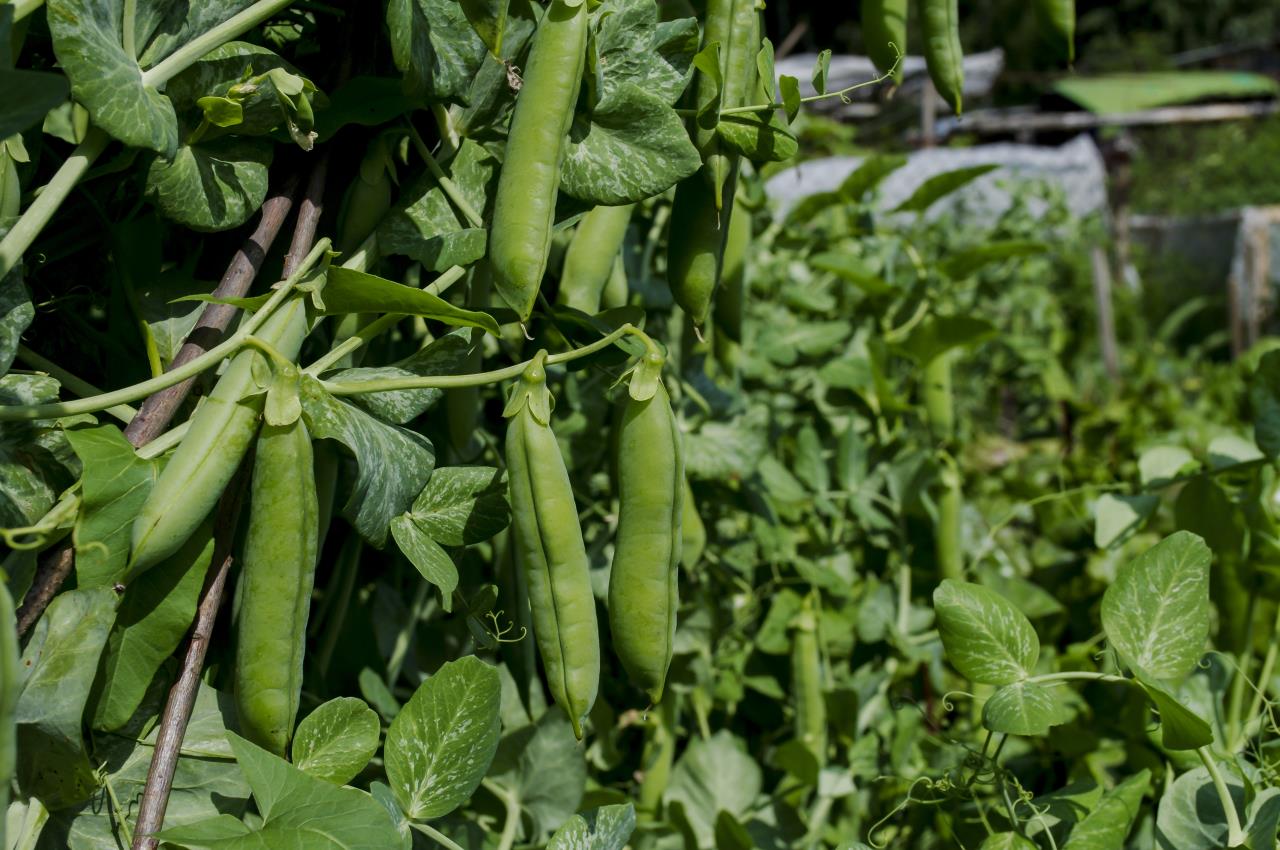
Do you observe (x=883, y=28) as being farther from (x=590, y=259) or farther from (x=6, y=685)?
(x=6, y=685)

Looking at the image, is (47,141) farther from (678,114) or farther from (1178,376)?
(1178,376)

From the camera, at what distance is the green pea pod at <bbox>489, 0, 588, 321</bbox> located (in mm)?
526

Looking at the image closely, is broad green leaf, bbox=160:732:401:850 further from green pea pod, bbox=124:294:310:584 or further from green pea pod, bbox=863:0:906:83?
green pea pod, bbox=863:0:906:83

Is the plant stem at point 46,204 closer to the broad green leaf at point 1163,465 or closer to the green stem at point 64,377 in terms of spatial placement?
the green stem at point 64,377

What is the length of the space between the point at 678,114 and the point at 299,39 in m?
A: 0.27

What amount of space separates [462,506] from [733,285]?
1.25 ft

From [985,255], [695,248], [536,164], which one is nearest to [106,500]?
[536,164]

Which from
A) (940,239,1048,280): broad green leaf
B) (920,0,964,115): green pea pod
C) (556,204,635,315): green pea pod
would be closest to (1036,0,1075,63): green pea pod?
(920,0,964,115): green pea pod

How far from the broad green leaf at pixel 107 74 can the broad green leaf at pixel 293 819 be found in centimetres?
27

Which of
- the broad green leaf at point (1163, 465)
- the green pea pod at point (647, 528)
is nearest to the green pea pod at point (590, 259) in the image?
the green pea pod at point (647, 528)

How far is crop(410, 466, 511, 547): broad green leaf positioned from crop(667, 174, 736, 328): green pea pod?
0.16 meters

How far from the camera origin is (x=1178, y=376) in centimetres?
526

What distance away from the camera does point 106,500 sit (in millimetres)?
478

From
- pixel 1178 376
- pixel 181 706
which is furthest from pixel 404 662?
pixel 1178 376
